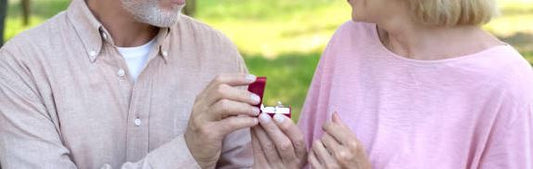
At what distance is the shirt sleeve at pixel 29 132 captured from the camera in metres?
2.99

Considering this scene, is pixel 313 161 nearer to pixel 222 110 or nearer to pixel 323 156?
pixel 323 156

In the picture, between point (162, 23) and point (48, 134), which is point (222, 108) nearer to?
point (162, 23)

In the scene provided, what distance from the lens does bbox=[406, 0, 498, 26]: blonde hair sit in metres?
2.67

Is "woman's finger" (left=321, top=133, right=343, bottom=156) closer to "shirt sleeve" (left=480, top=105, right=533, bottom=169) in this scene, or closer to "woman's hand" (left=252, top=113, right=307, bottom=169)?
"woman's hand" (left=252, top=113, right=307, bottom=169)

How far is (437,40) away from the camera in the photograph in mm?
2775

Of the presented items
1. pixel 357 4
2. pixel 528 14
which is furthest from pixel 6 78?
pixel 528 14

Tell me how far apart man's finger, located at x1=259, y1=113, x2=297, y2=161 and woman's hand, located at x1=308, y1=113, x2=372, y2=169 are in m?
0.11

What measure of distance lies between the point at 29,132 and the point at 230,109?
684 millimetres

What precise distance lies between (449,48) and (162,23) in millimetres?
877

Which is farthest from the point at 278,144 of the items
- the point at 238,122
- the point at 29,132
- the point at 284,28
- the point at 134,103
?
the point at 284,28

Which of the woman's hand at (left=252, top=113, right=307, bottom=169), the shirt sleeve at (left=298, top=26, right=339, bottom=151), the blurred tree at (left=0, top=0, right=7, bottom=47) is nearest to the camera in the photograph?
the woman's hand at (left=252, top=113, right=307, bottom=169)

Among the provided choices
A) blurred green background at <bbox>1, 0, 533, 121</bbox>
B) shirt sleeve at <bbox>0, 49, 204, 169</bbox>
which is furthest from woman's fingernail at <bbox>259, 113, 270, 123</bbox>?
blurred green background at <bbox>1, 0, 533, 121</bbox>

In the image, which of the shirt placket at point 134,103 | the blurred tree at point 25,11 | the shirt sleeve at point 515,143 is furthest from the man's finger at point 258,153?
the blurred tree at point 25,11

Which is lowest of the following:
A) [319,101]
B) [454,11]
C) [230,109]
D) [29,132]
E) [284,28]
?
[284,28]
